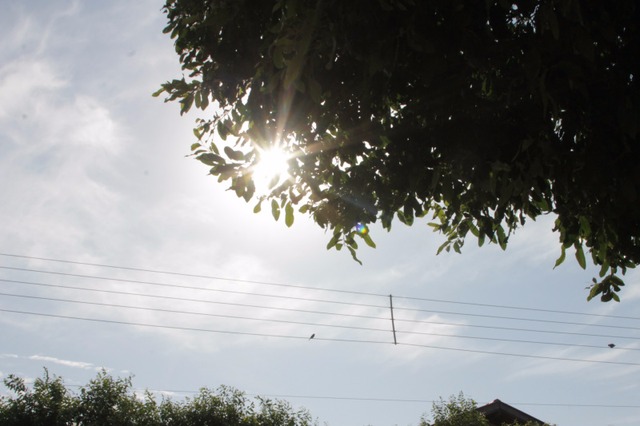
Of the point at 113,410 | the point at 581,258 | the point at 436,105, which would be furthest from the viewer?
the point at 113,410

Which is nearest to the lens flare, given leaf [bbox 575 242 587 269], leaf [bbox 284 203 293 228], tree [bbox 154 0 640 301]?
tree [bbox 154 0 640 301]

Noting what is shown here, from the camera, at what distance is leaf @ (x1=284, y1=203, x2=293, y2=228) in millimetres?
5287

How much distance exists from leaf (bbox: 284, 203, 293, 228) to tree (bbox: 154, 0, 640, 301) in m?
0.02

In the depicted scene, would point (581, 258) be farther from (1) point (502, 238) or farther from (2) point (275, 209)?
(2) point (275, 209)

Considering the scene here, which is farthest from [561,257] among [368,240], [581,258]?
[368,240]

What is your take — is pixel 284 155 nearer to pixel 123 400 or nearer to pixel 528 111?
pixel 528 111

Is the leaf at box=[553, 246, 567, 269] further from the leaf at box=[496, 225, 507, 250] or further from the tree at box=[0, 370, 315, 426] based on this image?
the tree at box=[0, 370, 315, 426]

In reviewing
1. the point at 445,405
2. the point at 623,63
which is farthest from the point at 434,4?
the point at 445,405

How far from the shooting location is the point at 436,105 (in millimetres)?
4844

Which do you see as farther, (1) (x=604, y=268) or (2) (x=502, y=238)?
(2) (x=502, y=238)

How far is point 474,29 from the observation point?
4547 millimetres

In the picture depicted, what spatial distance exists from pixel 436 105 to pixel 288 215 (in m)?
1.80

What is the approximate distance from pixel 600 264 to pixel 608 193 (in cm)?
175

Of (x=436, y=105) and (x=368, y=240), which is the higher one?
(x=436, y=105)
